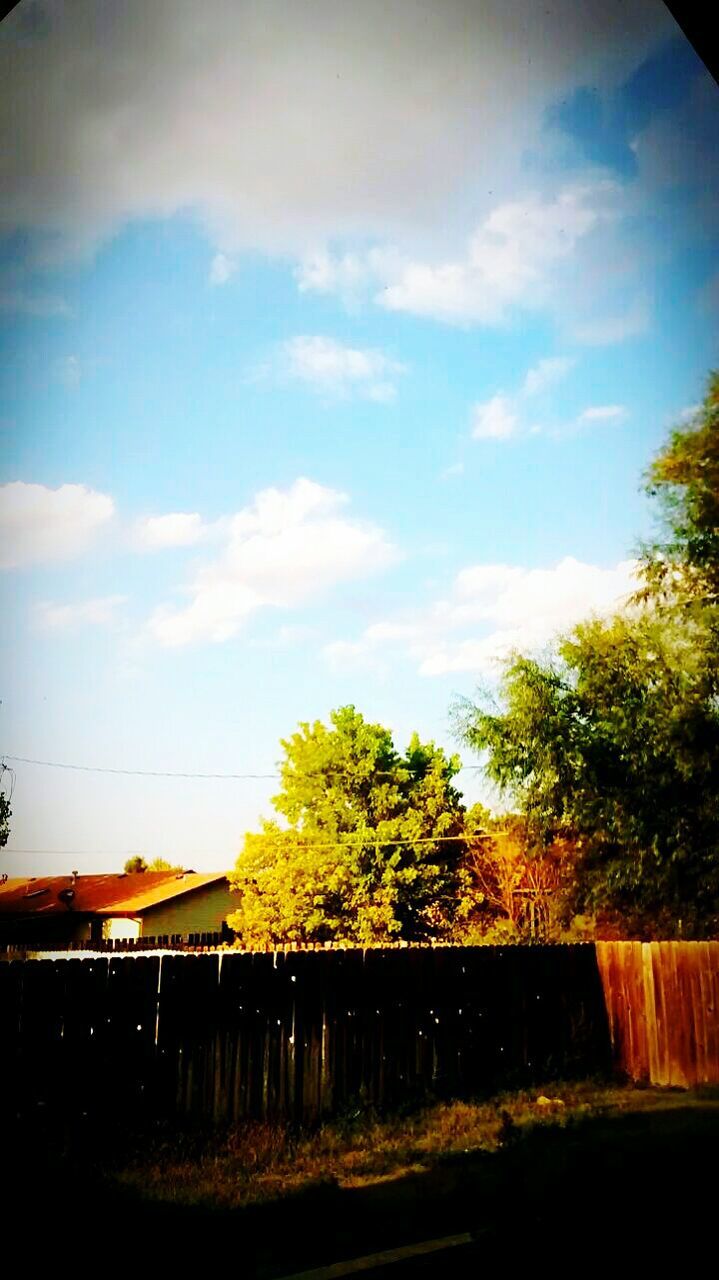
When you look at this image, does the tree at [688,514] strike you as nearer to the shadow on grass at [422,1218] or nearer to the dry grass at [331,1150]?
the dry grass at [331,1150]

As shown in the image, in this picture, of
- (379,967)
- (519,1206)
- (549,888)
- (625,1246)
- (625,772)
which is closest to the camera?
(625,1246)

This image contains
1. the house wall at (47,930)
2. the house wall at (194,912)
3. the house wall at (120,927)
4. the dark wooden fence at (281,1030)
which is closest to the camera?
the dark wooden fence at (281,1030)

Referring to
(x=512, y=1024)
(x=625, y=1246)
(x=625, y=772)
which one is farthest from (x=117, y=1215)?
(x=625, y=772)

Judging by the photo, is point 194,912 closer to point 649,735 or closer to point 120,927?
point 120,927

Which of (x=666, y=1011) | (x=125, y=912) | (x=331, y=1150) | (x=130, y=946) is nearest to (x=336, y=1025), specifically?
(x=331, y=1150)

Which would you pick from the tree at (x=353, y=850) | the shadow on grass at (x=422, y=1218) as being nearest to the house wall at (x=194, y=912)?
the tree at (x=353, y=850)

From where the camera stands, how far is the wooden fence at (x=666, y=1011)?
11438mm

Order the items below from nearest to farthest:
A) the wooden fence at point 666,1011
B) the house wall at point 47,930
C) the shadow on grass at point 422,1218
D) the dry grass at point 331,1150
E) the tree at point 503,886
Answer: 1. the shadow on grass at point 422,1218
2. the dry grass at point 331,1150
3. the wooden fence at point 666,1011
4. the tree at point 503,886
5. the house wall at point 47,930

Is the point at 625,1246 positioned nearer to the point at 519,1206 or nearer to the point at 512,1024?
the point at 519,1206

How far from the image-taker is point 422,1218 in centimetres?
528

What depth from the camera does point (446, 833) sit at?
38.4m

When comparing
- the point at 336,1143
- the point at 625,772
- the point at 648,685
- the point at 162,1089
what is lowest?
A: the point at 336,1143

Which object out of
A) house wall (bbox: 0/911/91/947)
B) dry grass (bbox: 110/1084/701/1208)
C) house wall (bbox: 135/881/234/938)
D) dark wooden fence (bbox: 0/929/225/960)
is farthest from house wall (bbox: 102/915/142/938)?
dry grass (bbox: 110/1084/701/1208)

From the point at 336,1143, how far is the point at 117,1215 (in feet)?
11.0
